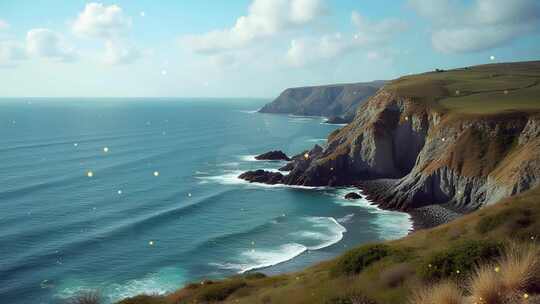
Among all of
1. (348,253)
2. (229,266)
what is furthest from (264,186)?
(348,253)

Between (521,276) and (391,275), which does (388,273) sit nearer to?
(391,275)

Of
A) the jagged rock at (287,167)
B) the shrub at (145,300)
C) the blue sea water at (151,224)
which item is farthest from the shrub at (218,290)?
the jagged rock at (287,167)

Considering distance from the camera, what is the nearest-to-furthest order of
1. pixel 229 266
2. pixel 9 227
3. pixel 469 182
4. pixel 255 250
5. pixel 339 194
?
1. pixel 229 266
2. pixel 255 250
3. pixel 9 227
4. pixel 469 182
5. pixel 339 194

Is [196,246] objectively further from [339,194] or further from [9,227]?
[339,194]

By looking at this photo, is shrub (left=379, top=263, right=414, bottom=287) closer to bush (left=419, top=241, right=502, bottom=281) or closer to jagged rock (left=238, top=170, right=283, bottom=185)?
bush (left=419, top=241, right=502, bottom=281)

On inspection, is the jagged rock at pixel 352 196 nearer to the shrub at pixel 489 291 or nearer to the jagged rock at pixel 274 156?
the jagged rock at pixel 274 156

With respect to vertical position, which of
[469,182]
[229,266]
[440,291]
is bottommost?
[229,266]

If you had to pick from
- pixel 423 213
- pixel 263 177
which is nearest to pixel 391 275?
pixel 423 213
